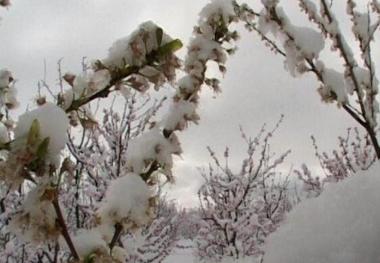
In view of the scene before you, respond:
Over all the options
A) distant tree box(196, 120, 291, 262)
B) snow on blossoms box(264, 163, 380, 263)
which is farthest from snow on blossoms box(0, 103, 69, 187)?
distant tree box(196, 120, 291, 262)

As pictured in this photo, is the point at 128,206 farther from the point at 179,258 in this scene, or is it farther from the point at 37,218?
the point at 179,258

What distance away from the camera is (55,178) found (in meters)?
0.91

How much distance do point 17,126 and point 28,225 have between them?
0.19 m

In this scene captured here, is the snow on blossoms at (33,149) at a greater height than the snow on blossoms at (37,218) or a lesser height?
greater

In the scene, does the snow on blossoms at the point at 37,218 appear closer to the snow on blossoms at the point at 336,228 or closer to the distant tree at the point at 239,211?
the snow on blossoms at the point at 336,228

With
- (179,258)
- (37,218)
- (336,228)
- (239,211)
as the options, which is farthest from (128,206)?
(179,258)

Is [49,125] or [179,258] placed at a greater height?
[179,258]

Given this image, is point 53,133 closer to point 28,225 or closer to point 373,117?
point 28,225

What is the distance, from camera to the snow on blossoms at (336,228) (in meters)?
1.23

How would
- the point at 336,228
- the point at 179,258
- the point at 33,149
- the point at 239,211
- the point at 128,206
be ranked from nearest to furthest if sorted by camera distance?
the point at 33,149
the point at 128,206
the point at 336,228
the point at 239,211
the point at 179,258

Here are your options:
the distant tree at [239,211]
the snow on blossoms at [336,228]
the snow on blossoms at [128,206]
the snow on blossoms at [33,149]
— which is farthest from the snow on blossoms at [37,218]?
the distant tree at [239,211]

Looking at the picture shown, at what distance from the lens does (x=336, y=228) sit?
1.28m

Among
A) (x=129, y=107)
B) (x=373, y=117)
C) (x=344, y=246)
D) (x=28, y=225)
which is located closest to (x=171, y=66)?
(x=28, y=225)

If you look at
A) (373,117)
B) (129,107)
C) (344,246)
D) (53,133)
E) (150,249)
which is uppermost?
(129,107)
